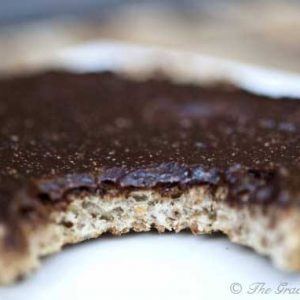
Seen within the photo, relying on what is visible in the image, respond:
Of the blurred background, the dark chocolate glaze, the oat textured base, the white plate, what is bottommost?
the white plate

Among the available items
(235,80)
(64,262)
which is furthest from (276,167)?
(235,80)

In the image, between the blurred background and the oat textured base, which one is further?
the blurred background

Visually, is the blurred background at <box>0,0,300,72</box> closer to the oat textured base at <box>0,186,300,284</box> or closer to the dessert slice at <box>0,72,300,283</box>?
the dessert slice at <box>0,72,300,283</box>

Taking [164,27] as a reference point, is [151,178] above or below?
below

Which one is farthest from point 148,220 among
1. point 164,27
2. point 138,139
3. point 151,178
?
point 164,27

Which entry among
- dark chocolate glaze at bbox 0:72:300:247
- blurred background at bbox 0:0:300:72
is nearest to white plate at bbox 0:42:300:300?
dark chocolate glaze at bbox 0:72:300:247

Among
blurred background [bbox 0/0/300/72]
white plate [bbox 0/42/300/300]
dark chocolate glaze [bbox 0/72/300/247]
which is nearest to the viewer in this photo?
white plate [bbox 0/42/300/300]

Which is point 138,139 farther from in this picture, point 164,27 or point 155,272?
point 164,27
